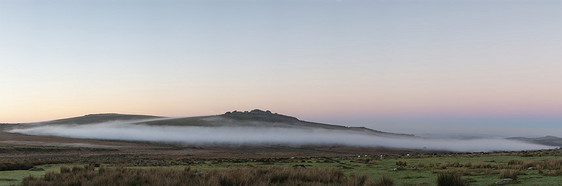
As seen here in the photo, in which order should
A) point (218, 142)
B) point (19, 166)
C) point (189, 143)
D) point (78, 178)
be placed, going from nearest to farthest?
point (78, 178) < point (19, 166) < point (189, 143) < point (218, 142)

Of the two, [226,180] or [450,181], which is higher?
[450,181]

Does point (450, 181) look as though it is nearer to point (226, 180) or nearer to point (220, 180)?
point (226, 180)

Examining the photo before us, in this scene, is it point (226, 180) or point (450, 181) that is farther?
point (226, 180)

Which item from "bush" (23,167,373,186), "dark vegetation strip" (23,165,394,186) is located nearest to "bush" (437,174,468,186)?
"dark vegetation strip" (23,165,394,186)

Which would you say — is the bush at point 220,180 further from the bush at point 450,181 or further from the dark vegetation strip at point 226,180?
the bush at point 450,181

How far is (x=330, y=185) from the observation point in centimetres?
1195

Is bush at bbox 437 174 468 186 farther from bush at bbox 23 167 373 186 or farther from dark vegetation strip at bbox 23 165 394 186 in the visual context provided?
Result: bush at bbox 23 167 373 186

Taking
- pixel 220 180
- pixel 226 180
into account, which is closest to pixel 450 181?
pixel 226 180

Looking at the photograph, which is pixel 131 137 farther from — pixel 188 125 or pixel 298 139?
pixel 298 139

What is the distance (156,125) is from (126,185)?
185 metres

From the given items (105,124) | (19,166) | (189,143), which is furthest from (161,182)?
(105,124)

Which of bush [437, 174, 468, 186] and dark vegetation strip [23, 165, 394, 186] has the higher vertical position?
bush [437, 174, 468, 186]

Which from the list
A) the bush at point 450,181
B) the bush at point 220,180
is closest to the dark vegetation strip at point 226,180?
the bush at point 220,180

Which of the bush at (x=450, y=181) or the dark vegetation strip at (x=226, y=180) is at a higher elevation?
the bush at (x=450, y=181)
